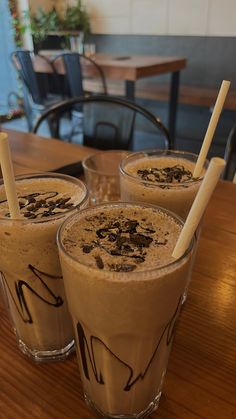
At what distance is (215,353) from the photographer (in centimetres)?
56

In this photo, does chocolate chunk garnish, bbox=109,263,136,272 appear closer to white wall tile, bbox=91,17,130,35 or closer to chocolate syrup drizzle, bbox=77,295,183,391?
chocolate syrup drizzle, bbox=77,295,183,391

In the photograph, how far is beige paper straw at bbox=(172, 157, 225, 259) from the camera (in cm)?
36

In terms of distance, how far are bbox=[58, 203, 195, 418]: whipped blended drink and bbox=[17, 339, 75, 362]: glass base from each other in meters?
0.07

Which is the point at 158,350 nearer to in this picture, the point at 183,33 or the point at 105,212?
the point at 105,212

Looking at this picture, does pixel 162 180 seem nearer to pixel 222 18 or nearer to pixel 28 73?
pixel 28 73

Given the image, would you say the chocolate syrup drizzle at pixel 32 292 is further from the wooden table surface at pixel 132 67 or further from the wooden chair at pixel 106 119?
the wooden table surface at pixel 132 67

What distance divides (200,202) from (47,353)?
350 mm

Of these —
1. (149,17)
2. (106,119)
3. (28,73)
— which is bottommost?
(28,73)

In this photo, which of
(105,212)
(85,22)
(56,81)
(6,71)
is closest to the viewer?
(105,212)

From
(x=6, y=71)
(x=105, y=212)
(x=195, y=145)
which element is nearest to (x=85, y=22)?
(x=6, y=71)

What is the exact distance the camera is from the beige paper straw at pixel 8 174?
0.43m

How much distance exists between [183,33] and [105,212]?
13.3 ft

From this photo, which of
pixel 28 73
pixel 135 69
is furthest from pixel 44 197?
pixel 28 73

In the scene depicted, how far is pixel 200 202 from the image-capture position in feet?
1.27
